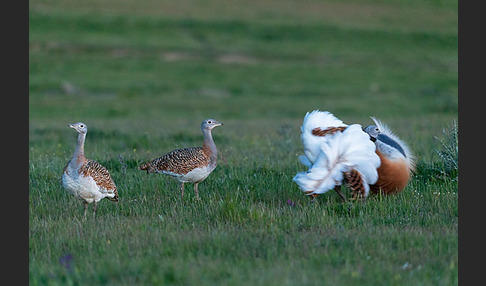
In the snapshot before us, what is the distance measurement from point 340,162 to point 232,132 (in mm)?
8504

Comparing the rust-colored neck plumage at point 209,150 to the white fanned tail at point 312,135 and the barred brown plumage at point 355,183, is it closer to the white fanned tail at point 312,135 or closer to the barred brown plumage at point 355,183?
the white fanned tail at point 312,135

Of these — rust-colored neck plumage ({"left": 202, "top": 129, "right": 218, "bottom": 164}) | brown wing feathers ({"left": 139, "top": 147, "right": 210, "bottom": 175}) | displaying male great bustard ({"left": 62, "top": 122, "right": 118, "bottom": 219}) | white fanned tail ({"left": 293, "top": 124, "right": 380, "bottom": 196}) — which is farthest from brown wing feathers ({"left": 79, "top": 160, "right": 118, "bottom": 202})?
white fanned tail ({"left": 293, "top": 124, "right": 380, "bottom": 196})

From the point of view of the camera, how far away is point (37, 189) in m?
8.67

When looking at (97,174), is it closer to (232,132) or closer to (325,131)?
(325,131)

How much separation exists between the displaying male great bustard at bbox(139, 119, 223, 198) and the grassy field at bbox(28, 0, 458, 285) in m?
0.28

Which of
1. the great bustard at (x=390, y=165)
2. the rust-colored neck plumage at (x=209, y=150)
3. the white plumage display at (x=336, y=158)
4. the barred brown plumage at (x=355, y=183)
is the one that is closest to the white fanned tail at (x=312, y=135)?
the white plumage display at (x=336, y=158)

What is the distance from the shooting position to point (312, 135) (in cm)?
785

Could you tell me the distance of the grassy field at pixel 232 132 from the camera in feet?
18.9

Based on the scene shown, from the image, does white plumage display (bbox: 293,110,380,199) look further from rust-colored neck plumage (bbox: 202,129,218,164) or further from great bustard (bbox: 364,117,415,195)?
rust-colored neck plumage (bbox: 202,129,218,164)

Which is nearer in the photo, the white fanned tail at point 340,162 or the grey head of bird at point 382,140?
the white fanned tail at point 340,162

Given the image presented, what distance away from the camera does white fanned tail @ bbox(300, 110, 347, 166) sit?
776cm

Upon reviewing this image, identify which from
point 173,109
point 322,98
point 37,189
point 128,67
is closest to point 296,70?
point 322,98

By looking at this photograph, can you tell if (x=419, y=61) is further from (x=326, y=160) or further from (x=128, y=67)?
(x=326, y=160)

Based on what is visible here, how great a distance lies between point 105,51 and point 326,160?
3052 cm
